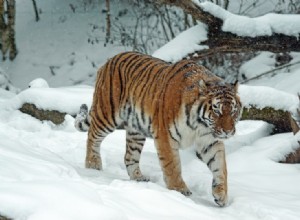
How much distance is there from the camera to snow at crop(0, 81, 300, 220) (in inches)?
115

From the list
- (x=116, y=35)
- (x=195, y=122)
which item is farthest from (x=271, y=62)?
(x=195, y=122)

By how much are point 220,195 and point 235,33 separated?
12.3ft

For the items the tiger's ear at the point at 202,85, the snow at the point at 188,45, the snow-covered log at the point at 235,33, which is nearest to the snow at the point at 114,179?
the tiger's ear at the point at 202,85

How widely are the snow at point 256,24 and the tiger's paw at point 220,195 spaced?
3628 millimetres

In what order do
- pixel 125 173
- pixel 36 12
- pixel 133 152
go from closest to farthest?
pixel 133 152 → pixel 125 173 → pixel 36 12

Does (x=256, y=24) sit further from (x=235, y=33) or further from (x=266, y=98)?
(x=266, y=98)

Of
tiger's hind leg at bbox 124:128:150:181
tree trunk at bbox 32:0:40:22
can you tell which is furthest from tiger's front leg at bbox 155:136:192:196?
tree trunk at bbox 32:0:40:22

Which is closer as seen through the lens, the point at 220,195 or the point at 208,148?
the point at 220,195

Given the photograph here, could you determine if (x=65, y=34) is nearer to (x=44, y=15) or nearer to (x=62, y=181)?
(x=44, y=15)

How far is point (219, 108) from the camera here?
4.25 meters

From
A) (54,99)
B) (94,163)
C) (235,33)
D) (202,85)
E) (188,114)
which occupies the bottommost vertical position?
(54,99)

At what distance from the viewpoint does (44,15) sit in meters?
18.0

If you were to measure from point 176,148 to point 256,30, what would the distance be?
11.9 feet

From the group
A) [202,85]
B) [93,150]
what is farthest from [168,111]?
[93,150]
